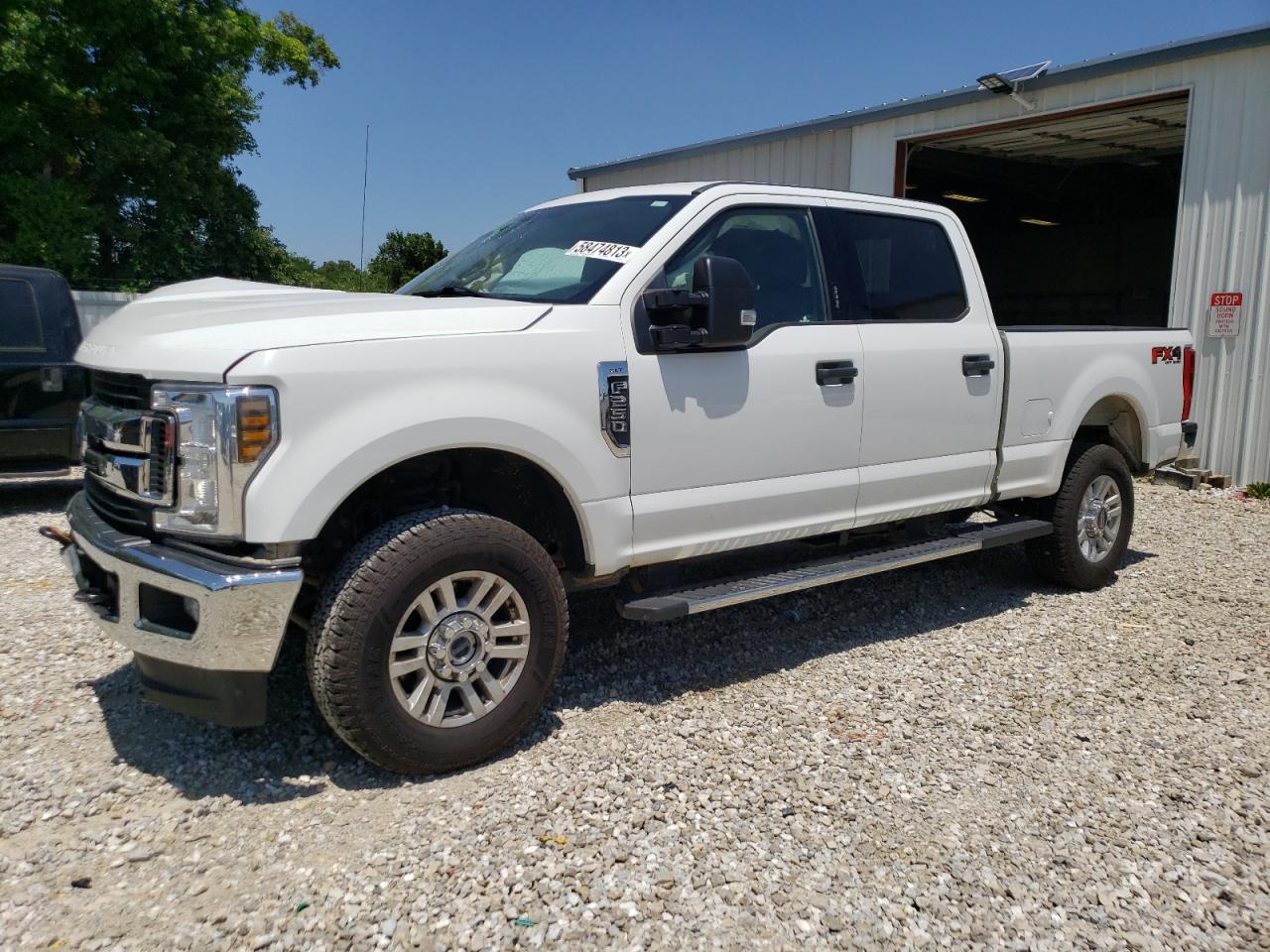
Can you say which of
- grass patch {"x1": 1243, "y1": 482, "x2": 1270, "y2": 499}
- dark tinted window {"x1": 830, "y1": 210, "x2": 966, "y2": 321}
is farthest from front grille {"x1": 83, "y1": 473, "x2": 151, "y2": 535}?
grass patch {"x1": 1243, "y1": 482, "x2": 1270, "y2": 499}

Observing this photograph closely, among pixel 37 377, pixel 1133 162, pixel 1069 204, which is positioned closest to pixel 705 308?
pixel 37 377

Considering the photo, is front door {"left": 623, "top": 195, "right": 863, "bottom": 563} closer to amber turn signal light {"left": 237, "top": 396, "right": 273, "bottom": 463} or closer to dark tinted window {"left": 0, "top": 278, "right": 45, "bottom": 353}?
amber turn signal light {"left": 237, "top": 396, "right": 273, "bottom": 463}

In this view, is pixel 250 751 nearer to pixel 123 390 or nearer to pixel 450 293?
pixel 123 390

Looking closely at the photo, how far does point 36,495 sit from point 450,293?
628cm

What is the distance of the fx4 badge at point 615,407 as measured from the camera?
363 cm

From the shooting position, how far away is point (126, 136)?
794 inches

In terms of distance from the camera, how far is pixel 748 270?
4297 mm

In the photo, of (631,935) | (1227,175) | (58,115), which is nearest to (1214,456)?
(1227,175)

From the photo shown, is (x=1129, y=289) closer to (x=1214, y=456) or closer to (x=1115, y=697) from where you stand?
(x=1214, y=456)

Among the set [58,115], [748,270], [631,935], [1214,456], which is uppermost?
[58,115]

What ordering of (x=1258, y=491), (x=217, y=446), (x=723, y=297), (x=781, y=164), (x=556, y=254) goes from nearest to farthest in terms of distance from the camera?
1. (x=217, y=446)
2. (x=723, y=297)
3. (x=556, y=254)
4. (x=1258, y=491)
5. (x=781, y=164)

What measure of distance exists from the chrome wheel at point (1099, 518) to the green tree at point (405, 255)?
79.7 ft

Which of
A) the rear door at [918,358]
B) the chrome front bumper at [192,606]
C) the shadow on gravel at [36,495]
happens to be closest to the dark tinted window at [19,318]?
the shadow on gravel at [36,495]

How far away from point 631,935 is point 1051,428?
4.01 meters
